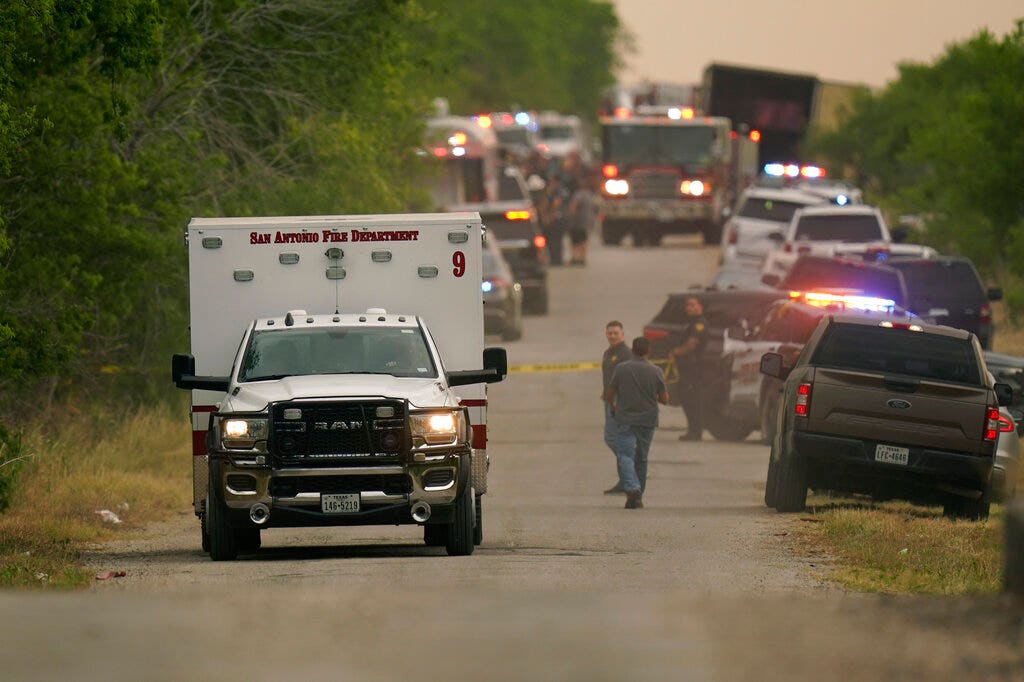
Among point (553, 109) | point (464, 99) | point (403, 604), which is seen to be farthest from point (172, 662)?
point (553, 109)

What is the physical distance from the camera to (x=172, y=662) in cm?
899

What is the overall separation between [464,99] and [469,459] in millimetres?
94789

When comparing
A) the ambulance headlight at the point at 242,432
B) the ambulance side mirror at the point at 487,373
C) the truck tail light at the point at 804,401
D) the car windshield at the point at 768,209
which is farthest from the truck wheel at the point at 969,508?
the car windshield at the point at 768,209

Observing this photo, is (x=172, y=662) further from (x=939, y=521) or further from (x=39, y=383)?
(x=39, y=383)

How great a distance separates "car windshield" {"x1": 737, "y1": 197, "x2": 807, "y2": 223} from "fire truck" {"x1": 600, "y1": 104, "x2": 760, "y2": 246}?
329 inches

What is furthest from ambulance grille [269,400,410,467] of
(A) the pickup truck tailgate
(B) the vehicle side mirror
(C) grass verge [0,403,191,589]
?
(B) the vehicle side mirror

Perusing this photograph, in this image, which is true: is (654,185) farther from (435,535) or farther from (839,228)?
(435,535)

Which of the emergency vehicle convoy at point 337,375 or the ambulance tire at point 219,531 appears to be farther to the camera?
the ambulance tire at point 219,531

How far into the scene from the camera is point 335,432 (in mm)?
14109

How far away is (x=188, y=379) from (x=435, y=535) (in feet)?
7.10

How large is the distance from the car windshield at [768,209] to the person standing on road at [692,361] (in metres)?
16.3

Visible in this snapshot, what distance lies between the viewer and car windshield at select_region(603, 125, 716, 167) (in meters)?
51.7

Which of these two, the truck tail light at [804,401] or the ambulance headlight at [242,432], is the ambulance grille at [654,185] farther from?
the ambulance headlight at [242,432]

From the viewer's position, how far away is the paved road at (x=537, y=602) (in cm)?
882
